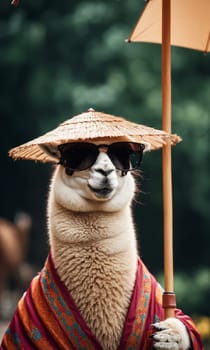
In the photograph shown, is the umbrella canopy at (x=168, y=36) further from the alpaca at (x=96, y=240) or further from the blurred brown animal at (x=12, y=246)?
the blurred brown animal at (x=12, y=246)

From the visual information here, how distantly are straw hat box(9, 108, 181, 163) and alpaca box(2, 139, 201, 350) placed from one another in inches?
3.4

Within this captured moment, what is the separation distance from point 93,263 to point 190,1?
5.08 feet

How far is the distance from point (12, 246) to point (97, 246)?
11948 mm

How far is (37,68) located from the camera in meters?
16.9

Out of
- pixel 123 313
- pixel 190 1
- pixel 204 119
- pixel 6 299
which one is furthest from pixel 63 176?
pixel 6 299

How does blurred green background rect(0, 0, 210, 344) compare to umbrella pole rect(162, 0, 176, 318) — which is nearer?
umbrella pole rect(162, 0, 176, 318)

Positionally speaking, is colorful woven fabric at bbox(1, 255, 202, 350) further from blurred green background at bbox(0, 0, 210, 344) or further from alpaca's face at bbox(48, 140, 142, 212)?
blurred green background at bbox(0, 0, 210, 344)

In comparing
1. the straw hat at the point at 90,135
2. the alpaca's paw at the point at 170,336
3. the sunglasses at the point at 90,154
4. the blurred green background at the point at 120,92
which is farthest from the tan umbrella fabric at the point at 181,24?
the blurred green background at the point at 120,92

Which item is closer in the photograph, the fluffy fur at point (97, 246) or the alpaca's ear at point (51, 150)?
the fluffy fur at point (97, 246)

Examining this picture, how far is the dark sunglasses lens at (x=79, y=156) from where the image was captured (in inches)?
241

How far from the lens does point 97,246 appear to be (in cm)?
615

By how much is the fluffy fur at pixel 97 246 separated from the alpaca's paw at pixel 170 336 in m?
0.29

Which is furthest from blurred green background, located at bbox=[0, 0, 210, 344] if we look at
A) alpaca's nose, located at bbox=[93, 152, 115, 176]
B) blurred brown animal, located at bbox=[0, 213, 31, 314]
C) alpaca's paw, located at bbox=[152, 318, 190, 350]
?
alpaca's paw, located at bbox=[152, 318, 190, 350]

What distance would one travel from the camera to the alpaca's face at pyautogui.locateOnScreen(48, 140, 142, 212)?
6.07 m
